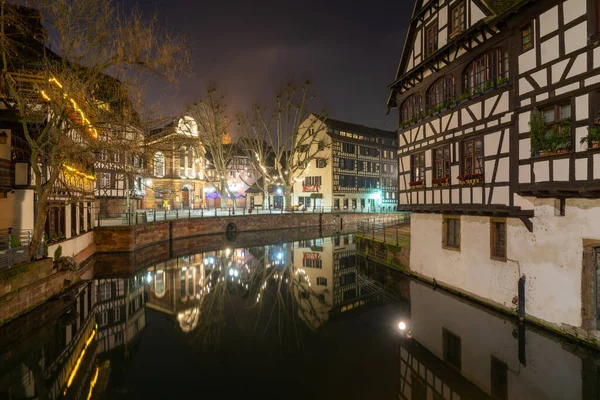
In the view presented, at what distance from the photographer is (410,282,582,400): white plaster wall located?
7.48 metres

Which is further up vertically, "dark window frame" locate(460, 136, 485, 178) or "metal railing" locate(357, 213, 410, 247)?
"dark window frame" locate(460, 136, 485, 178)

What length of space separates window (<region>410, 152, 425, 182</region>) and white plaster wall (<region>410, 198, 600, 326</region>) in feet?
11.2

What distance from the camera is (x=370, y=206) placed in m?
56.0

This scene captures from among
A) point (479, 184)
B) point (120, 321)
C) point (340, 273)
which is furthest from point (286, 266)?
point (479, 184)

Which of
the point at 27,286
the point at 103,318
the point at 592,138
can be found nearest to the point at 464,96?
the point at 592,138

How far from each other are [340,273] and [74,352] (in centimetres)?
1297

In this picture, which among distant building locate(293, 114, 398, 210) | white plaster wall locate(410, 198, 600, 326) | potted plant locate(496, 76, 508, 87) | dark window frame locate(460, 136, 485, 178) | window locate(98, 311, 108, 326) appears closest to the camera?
white plaster wall locate(410, 198, 600, 326)

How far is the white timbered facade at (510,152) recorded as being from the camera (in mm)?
8820

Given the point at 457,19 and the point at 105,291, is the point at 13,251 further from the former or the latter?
the point at 457,19

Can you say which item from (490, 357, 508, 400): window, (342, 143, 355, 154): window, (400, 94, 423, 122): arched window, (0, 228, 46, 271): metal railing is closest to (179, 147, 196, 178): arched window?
(342, 143, 355, 154): window

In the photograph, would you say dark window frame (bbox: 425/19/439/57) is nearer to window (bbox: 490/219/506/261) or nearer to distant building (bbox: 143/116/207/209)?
window (bbox: 490/219/506/261)

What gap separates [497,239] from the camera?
11.9 metres

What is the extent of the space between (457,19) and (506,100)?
4778mm

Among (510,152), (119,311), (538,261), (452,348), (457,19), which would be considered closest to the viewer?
(452,348)
